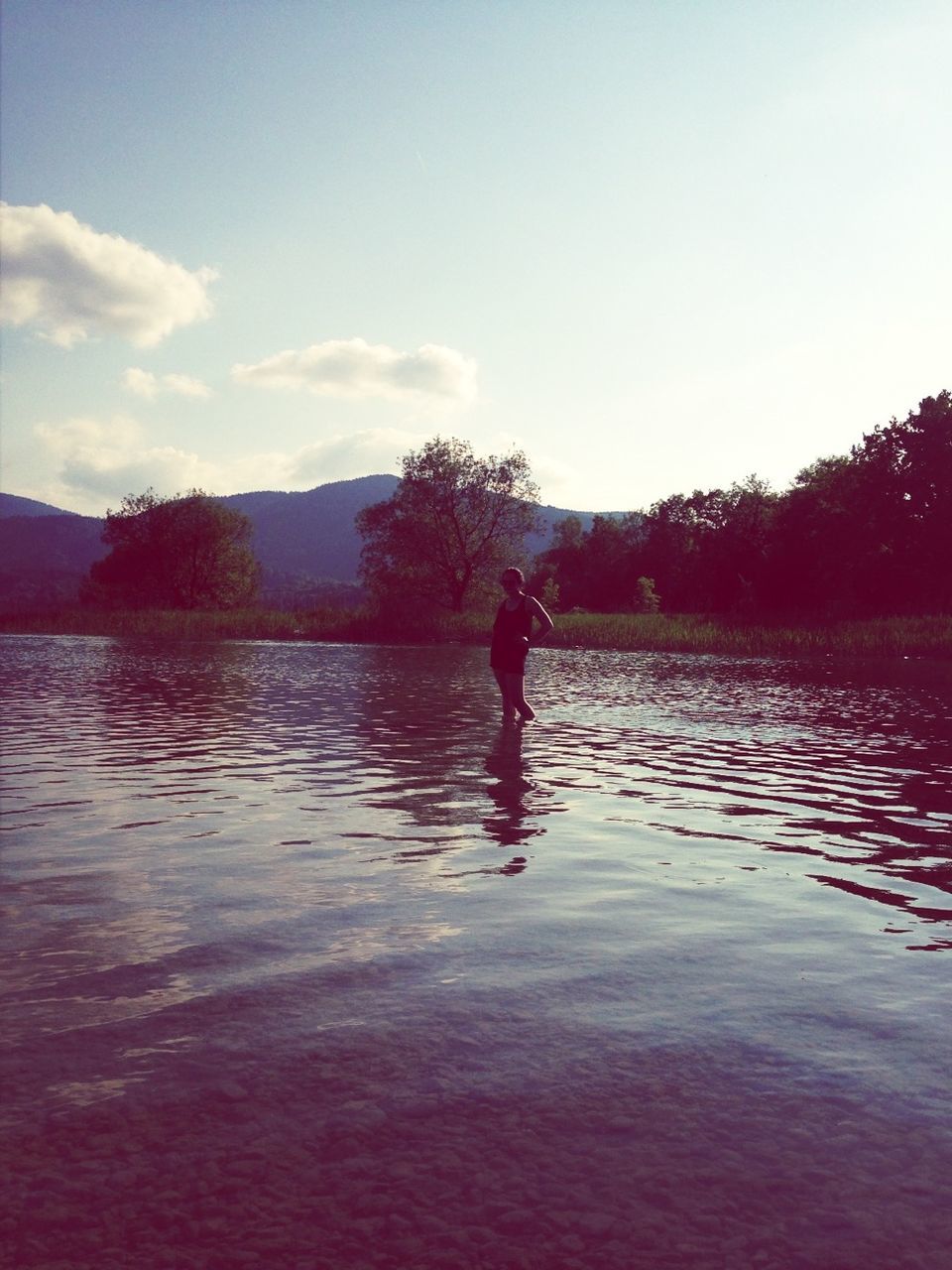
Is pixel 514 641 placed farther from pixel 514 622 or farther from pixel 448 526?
pixel 448 526

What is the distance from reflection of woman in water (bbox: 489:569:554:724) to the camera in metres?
16.0

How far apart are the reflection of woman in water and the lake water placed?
444 centimetres

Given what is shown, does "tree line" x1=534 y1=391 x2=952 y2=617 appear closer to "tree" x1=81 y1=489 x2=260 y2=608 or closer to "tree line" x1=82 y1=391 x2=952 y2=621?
"tree line" x1=82 y1=391 x2=952 y2=621

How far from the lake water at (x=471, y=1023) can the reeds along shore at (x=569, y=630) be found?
31403 millimetres

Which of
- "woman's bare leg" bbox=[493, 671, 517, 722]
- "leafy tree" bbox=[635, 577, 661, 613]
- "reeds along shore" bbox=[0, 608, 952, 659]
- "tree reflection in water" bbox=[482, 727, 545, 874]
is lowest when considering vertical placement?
"tree reflection in water" bbox=[482, 727, 545, 874]

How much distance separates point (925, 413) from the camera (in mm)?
64625

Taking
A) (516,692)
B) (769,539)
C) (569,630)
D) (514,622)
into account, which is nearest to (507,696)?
(516,692)

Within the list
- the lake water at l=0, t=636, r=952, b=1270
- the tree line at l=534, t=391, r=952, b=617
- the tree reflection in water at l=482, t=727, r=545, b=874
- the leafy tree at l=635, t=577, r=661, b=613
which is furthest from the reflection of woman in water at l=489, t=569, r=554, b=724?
the leafy tree at l=635, t=577, r=661, b=613

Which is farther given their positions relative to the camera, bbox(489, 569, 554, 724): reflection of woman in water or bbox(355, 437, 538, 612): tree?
bbox(355, 437, 538, 612): tree

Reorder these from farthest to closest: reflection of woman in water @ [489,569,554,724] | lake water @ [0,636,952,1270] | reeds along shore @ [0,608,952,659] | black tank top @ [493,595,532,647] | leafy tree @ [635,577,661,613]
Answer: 1. leafy tree @ [635,577,661,613]
2. reeds along shore @ [0,608,952,659]
3. black tank top @ [493,595,532,647]
4. reflection of woman in water @ [489,569,554,724]
5. lake water @ [0,636,952,1270]

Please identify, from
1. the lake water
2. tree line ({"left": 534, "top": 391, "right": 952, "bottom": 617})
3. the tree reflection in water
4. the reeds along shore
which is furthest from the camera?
tree line ({"left": 534, "top": 391, "right": 952, "bottom": 617})

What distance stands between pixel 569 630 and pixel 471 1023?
46230 mm

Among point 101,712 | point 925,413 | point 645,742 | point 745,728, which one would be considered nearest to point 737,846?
point 645,742

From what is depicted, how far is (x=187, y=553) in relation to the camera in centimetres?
9819
